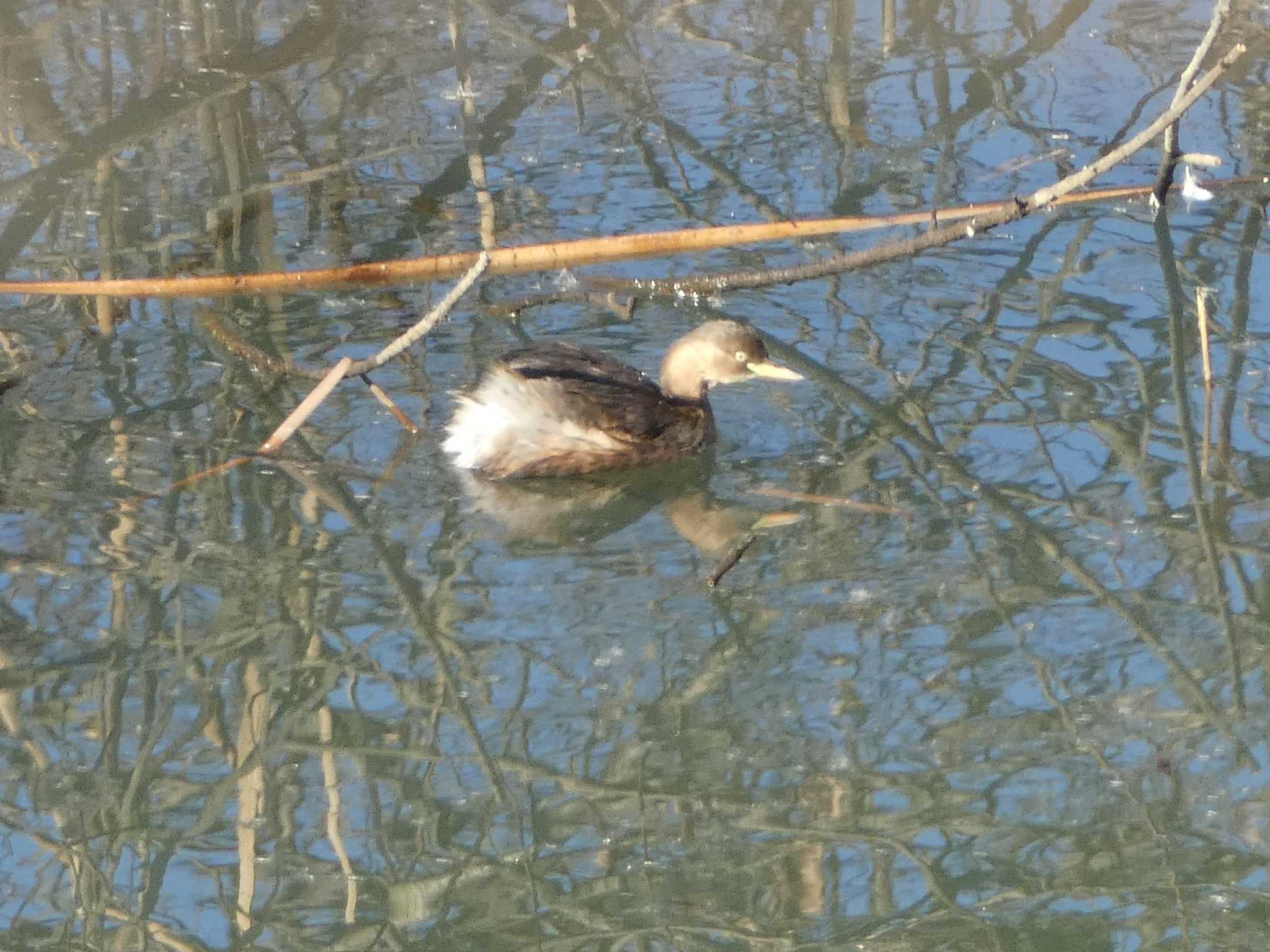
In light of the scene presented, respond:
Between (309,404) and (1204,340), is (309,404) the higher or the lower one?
the lower one

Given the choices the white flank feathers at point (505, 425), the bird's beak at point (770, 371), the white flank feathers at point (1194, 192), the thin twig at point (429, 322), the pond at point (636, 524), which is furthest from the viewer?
the white flank feathers at point (1194, 192)

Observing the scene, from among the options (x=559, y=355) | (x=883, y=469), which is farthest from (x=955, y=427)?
A: (x=559, y=355)

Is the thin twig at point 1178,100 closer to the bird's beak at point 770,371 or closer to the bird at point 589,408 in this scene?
the bird's beak at point 770,371

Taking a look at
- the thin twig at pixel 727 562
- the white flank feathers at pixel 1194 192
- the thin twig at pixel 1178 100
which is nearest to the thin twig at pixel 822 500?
the thin twig at pixel 727 562

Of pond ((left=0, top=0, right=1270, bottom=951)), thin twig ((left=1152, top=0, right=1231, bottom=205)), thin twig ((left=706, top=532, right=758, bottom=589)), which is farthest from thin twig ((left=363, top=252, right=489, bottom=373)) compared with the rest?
thin twig ((left=1152, top=0, right=1231, bottom=205))

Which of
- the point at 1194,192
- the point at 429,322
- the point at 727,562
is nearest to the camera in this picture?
the point at 727,562

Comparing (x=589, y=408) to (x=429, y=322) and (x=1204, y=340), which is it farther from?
(x=1204, y=340)

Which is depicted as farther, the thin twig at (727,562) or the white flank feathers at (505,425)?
the white flank feathers at (505,425)

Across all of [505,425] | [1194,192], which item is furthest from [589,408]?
[1194,192]
